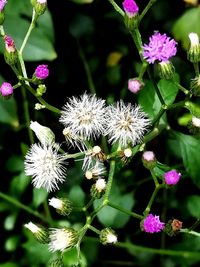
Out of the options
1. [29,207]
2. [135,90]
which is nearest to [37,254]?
[29,207]

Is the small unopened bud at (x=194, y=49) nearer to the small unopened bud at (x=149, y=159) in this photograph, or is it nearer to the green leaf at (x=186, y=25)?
the small unopened bud at (x=149, y=159)

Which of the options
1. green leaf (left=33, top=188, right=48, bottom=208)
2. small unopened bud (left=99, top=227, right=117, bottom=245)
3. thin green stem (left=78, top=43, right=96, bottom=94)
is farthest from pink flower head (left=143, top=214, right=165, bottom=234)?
thin green stem (left=78, top=43, right=96, bottom=94)

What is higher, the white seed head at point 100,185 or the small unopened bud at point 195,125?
the small unopened bud at point 195,125

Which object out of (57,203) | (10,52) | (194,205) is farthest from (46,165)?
(194,205)

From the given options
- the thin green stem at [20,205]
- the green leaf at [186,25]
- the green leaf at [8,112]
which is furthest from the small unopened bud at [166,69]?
the thin green stem at [20,205]

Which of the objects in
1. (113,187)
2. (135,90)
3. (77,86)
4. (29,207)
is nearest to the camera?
(135,90)

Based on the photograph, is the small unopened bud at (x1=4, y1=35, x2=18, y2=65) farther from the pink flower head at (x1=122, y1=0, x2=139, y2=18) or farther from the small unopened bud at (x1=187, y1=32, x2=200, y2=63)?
the small unopened bud at (x1=187, y1=32, x2=200, y2=63)

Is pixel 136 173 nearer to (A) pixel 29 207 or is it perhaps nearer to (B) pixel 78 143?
(A) pixel 29 207
